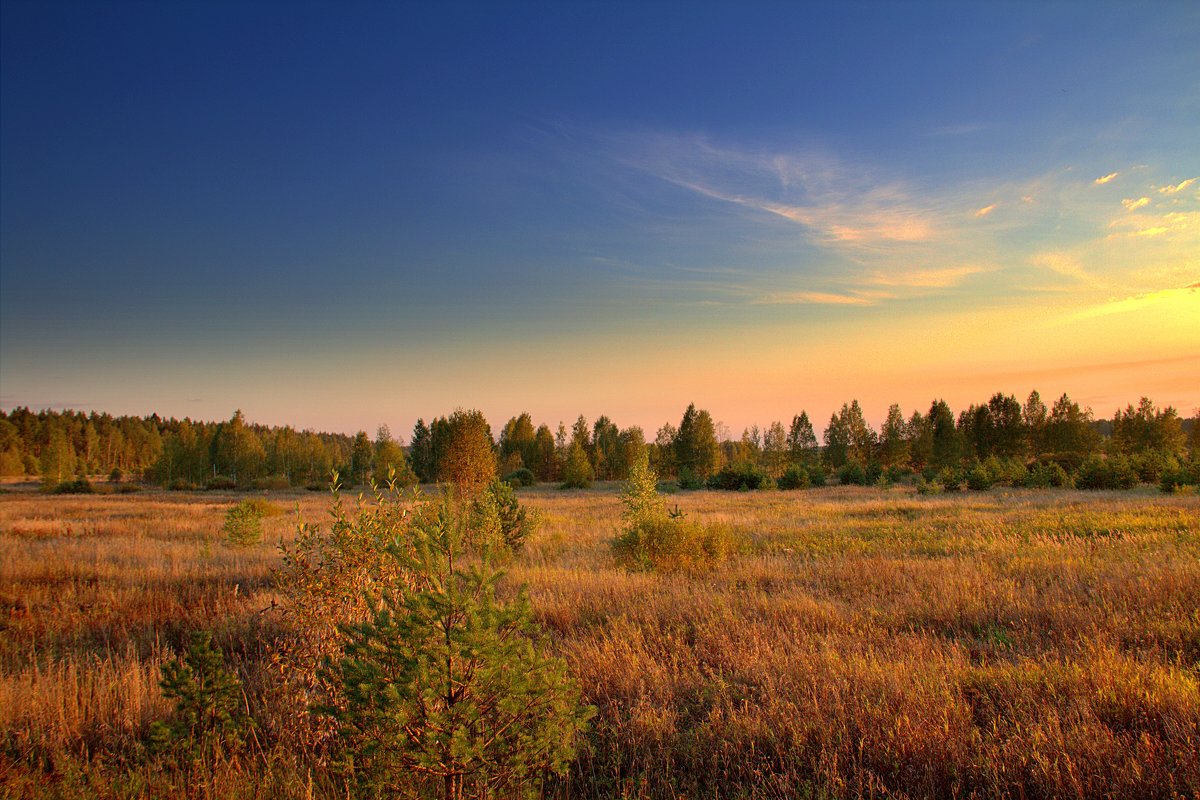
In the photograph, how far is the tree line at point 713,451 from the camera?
44.1 metres

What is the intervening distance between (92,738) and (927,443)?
6504 centimetres

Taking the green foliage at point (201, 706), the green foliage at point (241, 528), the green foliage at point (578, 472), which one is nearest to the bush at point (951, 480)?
the green foliage at point (578, 472)

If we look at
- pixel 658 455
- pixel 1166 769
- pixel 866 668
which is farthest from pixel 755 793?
pixel 658 455

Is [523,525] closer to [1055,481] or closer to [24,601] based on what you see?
[24,601]

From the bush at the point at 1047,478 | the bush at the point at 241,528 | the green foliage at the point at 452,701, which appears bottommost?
the bush at the point at 1047,478

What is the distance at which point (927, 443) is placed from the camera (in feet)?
188

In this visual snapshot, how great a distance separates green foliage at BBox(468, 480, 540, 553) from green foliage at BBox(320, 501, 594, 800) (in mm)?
9020

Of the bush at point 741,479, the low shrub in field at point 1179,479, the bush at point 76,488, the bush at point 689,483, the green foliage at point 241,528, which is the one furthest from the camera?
the bush at point 76,488

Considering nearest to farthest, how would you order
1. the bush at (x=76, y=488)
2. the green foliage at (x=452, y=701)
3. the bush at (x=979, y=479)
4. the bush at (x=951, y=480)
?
the green foliage at (x=452, y=701), the bush at (x=979, y=479), the bush at (x=951, y=480), the bush at (x=76, y=488)

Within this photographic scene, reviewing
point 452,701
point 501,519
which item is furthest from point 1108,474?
point 452,701

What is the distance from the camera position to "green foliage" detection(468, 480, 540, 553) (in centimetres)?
1227

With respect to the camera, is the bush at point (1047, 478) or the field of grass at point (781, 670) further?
the bush at point (1047, 478)

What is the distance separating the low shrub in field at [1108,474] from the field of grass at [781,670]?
20963mm

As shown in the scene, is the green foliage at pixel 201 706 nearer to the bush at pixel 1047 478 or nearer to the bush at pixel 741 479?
the bush at pixel 1047 478
